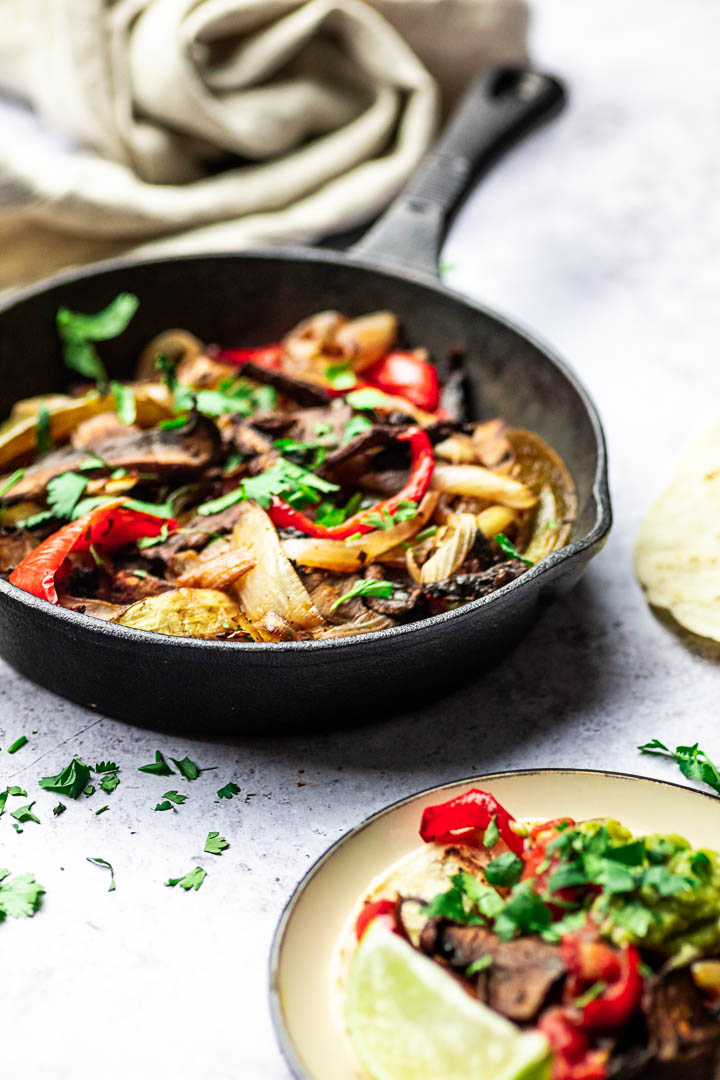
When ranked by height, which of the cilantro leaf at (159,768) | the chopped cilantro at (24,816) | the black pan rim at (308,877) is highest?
the black pan rim at (308,877)

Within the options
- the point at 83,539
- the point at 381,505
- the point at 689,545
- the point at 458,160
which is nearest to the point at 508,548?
the point at 381,505

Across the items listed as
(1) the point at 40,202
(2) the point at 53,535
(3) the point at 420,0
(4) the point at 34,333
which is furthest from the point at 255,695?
(3) the point at 420,0

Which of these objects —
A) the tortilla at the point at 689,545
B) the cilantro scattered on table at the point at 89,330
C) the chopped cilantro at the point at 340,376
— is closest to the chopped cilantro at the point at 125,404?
the cilantro scattered on table at the point at 89,330

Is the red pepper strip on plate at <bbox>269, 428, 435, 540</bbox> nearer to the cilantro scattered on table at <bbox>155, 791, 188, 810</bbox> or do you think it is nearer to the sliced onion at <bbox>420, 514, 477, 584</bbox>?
the sliced onion at <bbox>420, 514, 477, 584</bbox>

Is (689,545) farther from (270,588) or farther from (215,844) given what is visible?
(215,844)

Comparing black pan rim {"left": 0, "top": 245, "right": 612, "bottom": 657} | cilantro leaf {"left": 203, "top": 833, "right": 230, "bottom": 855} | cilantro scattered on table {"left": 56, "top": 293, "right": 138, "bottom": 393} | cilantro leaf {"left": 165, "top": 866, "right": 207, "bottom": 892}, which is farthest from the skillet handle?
cilantro leaf {"left": 165, "top": 866, "right": 207, "bottom": 892}

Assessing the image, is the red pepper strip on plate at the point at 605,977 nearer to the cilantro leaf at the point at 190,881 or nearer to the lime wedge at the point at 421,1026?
the lime wedge at the point at 421,1026
